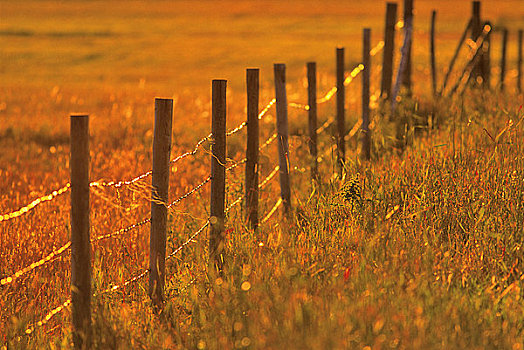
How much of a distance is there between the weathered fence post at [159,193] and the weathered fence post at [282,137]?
228 centimetres

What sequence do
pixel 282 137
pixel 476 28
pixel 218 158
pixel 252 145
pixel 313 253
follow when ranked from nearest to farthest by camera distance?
1. pixel 313 253
2. pixel 218 158
3. pixel 252 145
4. pixel 282 137
5. pixel 476 28

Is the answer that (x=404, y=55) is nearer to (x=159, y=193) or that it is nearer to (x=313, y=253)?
(x=313, y=253)

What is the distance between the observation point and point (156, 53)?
32.0m

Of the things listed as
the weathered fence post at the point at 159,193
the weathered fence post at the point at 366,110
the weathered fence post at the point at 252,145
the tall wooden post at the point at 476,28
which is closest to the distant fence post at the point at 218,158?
the weathered fence post at the point at 159,193

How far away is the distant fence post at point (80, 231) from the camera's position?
4066mm

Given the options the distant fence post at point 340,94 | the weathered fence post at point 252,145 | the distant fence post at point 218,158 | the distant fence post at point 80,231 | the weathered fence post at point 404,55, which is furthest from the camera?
the weathered fence post at point 404,55

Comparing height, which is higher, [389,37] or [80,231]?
[389,37]

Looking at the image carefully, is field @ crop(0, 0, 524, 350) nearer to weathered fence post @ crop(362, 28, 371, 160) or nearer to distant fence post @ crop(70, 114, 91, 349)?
distant fence post @ crop(70, 114, 91, 349)

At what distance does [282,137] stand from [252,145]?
0.73 m

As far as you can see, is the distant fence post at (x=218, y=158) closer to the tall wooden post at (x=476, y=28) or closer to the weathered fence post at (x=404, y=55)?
the weathered fence post at (x=404, y=55)

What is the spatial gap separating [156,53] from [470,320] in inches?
1159

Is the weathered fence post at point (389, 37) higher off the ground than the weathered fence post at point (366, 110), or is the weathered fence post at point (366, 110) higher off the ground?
the weathered fence post at point (389, 37)

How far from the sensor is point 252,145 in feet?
20.4

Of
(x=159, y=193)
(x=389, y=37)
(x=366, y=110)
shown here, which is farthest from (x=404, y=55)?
(x=159, y=193)
